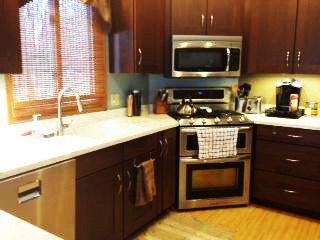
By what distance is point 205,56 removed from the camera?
2.92 metres

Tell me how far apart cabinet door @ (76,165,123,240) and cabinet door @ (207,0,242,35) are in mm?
1675

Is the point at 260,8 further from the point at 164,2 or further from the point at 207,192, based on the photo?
the point at 207,192

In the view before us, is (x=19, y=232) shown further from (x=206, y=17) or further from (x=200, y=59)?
(x=206, y=17)

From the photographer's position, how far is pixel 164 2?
2.83 metres

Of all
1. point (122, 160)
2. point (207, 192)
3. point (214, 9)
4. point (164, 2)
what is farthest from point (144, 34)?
point (207, 192)

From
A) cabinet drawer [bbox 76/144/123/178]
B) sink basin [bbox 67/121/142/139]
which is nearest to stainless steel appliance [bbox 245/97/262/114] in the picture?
sink basin [bbox 67/121/142/139]

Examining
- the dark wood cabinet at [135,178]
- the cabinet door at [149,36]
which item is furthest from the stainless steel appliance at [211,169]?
the cabinet door at [149,36]

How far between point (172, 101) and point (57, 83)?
1.21m

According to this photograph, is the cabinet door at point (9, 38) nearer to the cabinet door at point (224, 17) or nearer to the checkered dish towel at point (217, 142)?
the checkered dish towel at point (217, 142)

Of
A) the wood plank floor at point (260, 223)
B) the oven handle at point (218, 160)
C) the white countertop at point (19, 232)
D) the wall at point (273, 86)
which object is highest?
the wall at point (273, 86)

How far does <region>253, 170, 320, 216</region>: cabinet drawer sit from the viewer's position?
2.68 m

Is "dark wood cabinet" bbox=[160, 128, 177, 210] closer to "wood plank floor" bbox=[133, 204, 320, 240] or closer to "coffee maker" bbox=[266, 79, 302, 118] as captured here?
"wood plank floor" bbox=[133, 204, 320, 240]

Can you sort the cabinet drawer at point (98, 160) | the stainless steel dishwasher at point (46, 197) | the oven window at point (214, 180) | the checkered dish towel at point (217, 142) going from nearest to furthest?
the stainless steel dishwasher at point (46, 197) < the cabinet drawer at point (98, 160) < the checkered dish towel at point (217, 142) < the oven window at point (214, 180)

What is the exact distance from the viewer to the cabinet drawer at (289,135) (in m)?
2.61
